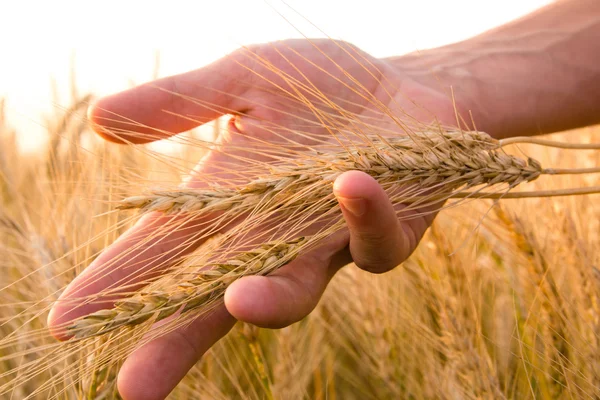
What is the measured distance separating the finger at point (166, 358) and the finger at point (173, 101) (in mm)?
437

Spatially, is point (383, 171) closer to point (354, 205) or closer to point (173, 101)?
point (354, 205)

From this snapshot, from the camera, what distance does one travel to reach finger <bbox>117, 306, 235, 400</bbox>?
937 mm

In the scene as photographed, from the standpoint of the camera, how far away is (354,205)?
0.83m

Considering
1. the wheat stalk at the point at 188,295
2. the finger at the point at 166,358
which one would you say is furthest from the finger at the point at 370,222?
the finger at the point at 166,358

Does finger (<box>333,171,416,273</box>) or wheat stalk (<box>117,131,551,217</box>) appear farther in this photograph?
wheat stalk (<box>117,131,551,217</box>)

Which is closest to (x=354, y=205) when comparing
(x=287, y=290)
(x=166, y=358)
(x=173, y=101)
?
(x=287, y=290)

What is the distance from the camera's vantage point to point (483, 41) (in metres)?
1.60

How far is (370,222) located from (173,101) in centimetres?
64

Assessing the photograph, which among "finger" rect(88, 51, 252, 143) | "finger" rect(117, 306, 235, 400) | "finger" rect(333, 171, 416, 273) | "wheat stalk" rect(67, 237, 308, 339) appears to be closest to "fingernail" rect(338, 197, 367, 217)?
"finger" rect(333, 171, 416, 273)

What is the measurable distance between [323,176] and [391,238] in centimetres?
18

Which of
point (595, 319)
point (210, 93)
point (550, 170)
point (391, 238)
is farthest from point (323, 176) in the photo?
point (595, 319)

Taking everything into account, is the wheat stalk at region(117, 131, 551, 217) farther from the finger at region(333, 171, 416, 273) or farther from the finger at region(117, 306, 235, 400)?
the finger at region(117, 306, 235, 400)

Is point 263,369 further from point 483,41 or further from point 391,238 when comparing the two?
point 483,41

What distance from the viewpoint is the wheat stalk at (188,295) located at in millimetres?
769
